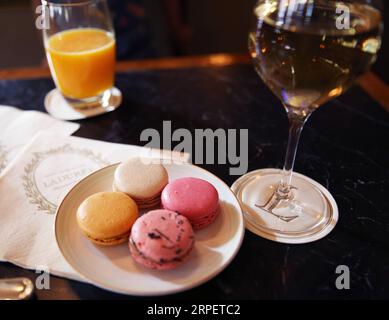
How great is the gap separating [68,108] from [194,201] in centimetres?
40

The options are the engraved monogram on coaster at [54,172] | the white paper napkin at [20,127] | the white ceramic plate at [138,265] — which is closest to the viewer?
the white ceramic plate at [138,265]

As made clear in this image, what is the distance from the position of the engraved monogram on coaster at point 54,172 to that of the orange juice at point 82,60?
15 cm

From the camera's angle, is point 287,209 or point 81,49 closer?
point 287,209

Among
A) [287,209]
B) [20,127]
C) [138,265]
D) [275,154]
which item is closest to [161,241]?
[138,265]

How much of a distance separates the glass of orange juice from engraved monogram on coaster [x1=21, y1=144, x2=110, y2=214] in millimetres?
154

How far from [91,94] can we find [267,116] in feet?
1.11

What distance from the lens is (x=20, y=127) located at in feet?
2.11

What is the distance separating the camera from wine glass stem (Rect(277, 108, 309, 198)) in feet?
1.46

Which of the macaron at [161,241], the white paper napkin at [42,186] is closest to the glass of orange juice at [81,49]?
the white paper napkin at [42,186]

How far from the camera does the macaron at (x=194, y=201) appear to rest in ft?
1.33

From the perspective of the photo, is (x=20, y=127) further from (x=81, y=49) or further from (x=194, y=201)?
(x=194, y=201)

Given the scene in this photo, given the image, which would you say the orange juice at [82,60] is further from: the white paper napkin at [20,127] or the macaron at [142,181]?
the macaron at [142,181]

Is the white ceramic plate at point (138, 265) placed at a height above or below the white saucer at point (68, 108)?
above

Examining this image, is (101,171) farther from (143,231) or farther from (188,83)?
(188,83)
